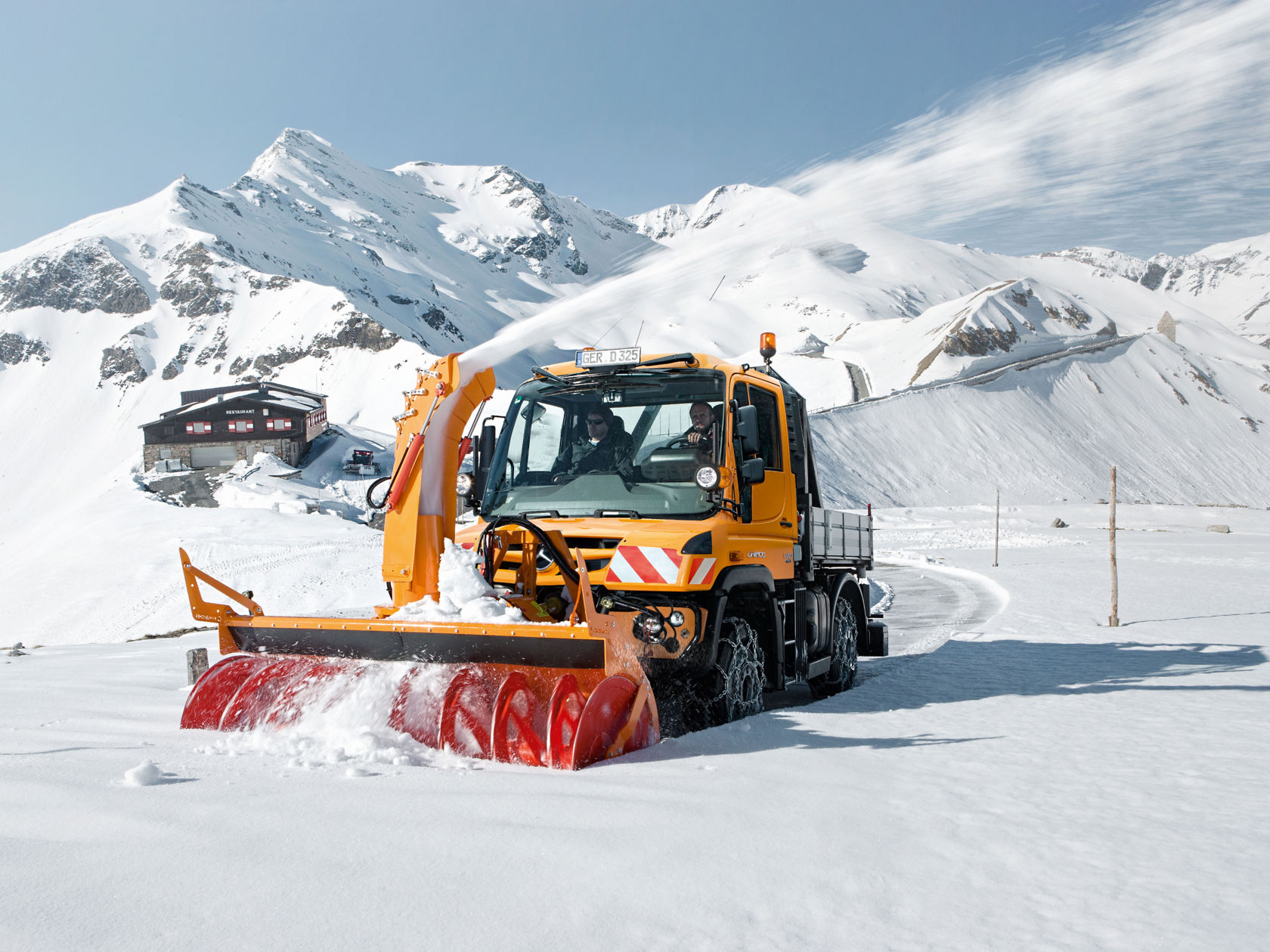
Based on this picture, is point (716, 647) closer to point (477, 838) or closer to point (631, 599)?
point (631, 599)

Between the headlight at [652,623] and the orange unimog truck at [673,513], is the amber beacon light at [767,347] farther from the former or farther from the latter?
the headlight at [652,623]

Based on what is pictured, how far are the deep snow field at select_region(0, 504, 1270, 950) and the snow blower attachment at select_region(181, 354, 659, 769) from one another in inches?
9.1

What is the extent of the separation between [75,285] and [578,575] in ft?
496

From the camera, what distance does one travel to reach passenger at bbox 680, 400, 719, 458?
21.0 feet

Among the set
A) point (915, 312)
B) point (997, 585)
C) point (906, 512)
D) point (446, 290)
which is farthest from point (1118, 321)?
point (997, 585)

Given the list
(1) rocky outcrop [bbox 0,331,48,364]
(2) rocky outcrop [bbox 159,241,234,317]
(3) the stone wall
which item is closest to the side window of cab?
(3) the stone wall

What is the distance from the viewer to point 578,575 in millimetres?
5449

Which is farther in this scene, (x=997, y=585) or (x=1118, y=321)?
(x=1118, y=321)

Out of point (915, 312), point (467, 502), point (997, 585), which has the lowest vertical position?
point (997, 585)

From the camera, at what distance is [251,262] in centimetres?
13962

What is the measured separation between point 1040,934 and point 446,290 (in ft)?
612

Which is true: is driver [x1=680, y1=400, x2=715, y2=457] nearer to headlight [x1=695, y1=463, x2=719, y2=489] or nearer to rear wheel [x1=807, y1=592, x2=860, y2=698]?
headlight [x1=695, y1=463, x2=719, y2=489]

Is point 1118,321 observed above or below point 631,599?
above

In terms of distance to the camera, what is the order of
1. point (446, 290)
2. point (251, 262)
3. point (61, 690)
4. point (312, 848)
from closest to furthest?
1. point (312, 848)
2. point (61, 690)
3. point (251, 262)
4. point (446, 290)
